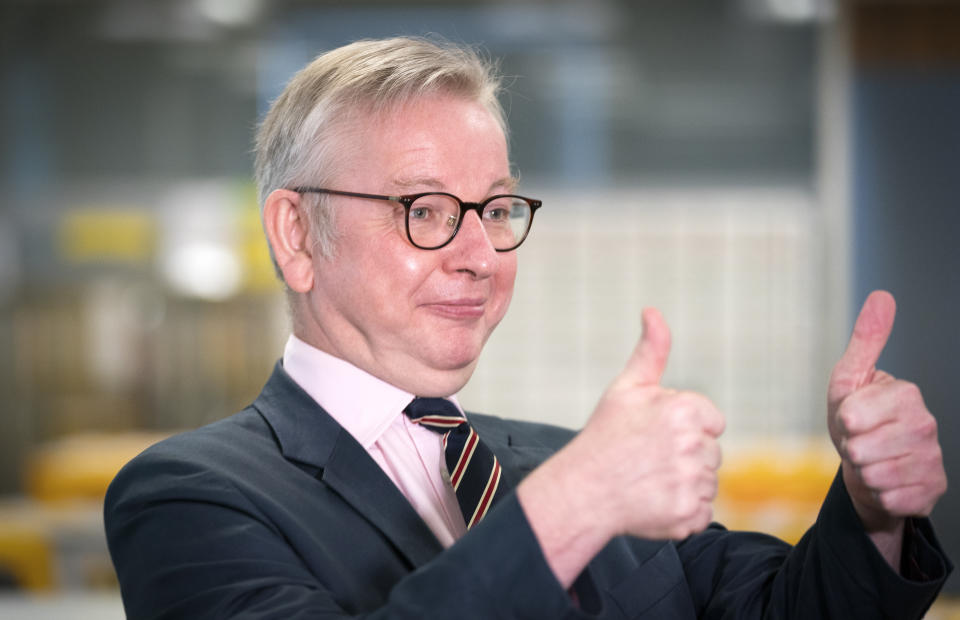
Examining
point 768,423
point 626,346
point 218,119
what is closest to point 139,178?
point 218,119

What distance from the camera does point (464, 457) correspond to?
4.05ft

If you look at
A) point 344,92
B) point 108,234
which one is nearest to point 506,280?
point 344,92

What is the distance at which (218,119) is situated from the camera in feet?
22.7

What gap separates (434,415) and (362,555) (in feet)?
0.75

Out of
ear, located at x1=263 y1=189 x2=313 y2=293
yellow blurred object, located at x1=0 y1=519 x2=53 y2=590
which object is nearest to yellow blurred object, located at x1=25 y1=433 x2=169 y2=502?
yellow blurred object, located at x1=0 y1=519 x2=53 y2=590

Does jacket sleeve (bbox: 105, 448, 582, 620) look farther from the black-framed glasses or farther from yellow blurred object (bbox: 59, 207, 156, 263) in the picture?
yellow blurred object (bbox: 59, 207, 156, 263)

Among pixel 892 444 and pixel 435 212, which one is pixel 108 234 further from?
pixel 892 444

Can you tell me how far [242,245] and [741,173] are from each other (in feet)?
11.1

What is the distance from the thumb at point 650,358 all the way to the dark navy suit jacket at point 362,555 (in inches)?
6.2

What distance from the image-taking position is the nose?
4.01 feet

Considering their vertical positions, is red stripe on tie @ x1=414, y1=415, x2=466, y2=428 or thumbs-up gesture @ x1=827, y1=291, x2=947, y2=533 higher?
thumbs-up gesture @ x1=827, y1=291, x2=947, y2=533

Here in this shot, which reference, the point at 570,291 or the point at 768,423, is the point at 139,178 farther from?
the point at 768,423

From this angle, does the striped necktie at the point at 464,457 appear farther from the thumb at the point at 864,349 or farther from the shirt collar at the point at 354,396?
the thumb at the point at 864,349

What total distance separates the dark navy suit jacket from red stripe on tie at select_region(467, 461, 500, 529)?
68mm
